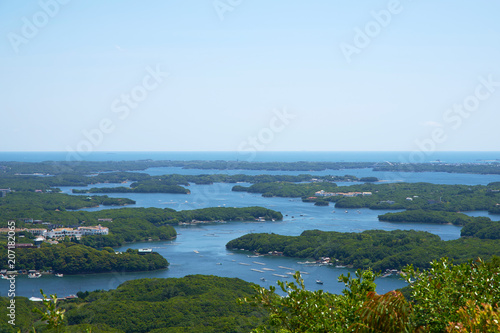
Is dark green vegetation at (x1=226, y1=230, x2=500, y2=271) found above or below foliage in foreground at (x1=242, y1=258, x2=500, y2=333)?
below

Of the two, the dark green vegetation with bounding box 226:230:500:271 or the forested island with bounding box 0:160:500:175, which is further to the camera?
the forested island with bounding box 0:160:500:175

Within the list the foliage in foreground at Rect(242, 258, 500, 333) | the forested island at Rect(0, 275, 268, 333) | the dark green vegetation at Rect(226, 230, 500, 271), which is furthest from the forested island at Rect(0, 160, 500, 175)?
the foliage in foreground at Rect(242, 258, 500, 333)

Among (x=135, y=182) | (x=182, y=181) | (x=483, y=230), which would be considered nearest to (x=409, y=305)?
(x=483, y=230)

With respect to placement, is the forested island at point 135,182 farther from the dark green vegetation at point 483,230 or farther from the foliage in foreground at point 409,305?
the foliage in foreground at point 409,305

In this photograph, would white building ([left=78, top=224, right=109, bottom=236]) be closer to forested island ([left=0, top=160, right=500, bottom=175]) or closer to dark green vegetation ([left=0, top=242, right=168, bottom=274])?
dark green vegetation ([left=0, top=242, right=168, bottom=274])

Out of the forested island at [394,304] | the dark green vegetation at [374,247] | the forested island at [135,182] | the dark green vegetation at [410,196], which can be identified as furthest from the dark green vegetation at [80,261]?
the forested island at [135,182]

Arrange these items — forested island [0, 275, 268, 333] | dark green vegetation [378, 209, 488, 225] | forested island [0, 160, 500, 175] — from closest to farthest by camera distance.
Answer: forested island [0, 275, 268, 333]
dark green vegetation [378, 209, 488, 225]
forested island [0, 160, 500, 175]
